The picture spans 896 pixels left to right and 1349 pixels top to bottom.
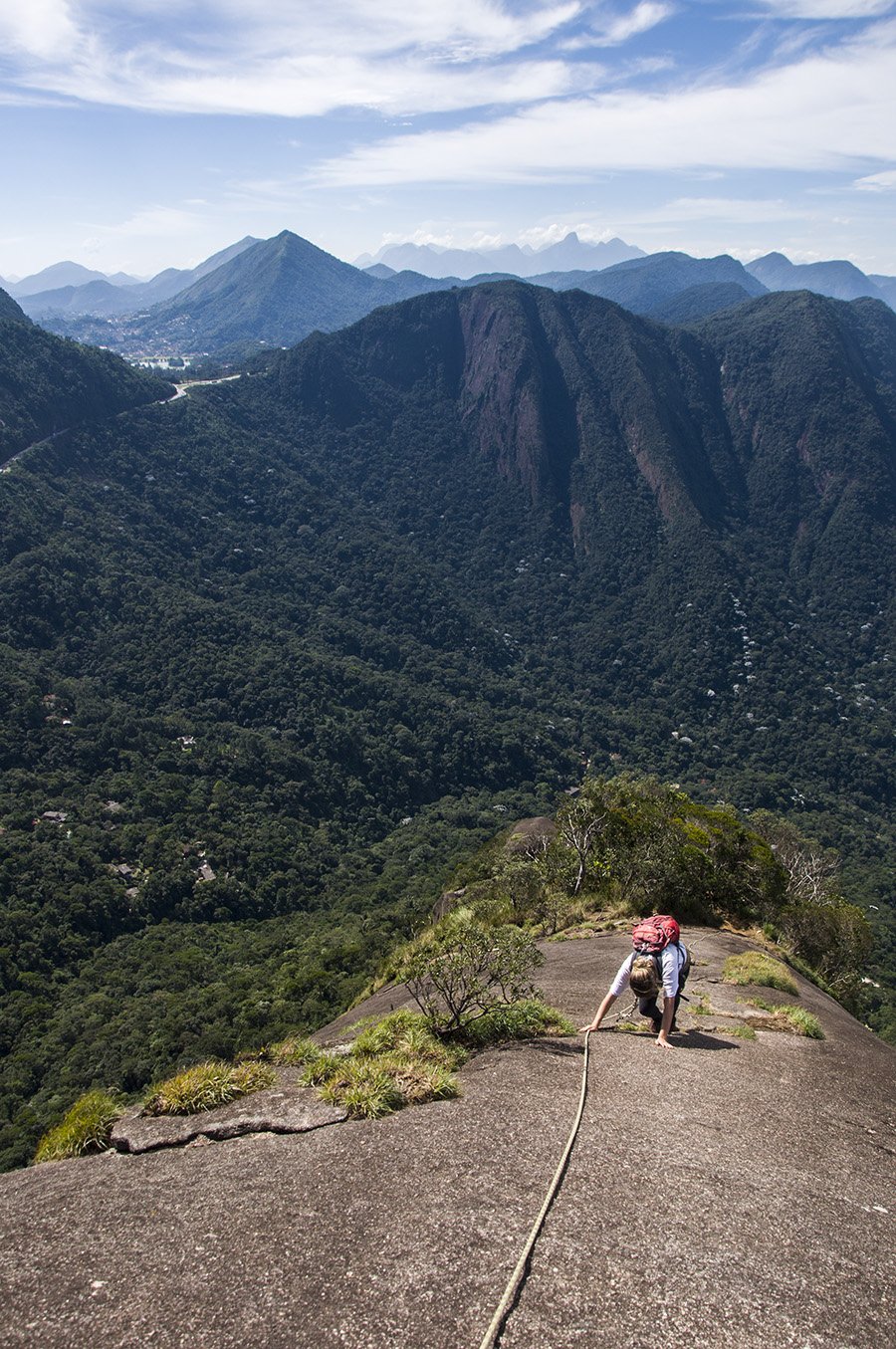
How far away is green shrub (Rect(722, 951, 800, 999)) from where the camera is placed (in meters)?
13.6

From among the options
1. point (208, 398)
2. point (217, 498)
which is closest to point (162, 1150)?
point (217, 498)

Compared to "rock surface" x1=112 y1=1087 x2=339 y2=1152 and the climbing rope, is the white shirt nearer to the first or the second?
the climbing rope

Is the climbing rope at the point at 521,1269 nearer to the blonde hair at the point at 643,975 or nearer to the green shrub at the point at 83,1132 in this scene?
the blonde hair at the point at 643,975

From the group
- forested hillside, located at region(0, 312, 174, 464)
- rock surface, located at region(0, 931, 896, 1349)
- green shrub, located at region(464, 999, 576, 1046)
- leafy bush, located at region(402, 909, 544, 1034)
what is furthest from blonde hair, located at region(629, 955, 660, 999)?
forested hillside, located at region(0, 312, 174, 464)

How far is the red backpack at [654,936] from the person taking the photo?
909 centimetres

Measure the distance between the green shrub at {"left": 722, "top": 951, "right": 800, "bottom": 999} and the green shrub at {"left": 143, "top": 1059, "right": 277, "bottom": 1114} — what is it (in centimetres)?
902

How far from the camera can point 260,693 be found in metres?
96.4

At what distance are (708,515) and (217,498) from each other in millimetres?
110842

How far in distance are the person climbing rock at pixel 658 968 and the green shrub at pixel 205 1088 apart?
423 centimetres

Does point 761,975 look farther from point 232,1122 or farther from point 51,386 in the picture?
point 51,386

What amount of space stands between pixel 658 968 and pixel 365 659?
11401cm

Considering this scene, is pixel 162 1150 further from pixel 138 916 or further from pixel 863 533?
pixel 863 533

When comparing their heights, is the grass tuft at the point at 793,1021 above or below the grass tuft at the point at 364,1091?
below

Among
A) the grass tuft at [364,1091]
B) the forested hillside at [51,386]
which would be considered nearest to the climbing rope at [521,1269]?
the grass tuft at [364,1091]
